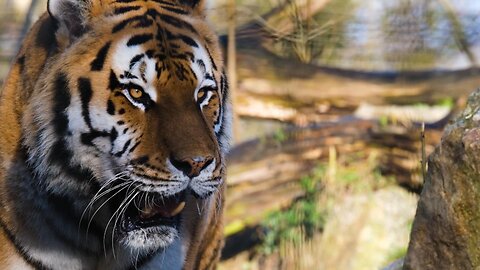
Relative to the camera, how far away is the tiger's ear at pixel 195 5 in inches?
109

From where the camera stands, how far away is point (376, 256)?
609cm

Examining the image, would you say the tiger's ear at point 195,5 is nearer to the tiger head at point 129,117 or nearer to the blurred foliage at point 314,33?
the tiger head at point 129,117

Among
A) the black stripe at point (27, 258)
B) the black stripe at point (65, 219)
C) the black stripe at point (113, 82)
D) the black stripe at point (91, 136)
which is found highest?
the black stripe at point (113, 82)

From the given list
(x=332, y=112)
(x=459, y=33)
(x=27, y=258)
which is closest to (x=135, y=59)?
(x=27, y=258)

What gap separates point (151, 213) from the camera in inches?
102

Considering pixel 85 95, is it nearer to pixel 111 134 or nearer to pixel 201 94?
pixel 111 134

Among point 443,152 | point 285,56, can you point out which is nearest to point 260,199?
point 285,56

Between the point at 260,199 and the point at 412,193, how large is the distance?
1137 mm

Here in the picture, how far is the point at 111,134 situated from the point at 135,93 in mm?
139

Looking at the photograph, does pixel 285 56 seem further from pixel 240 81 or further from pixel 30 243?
pixel 30 243

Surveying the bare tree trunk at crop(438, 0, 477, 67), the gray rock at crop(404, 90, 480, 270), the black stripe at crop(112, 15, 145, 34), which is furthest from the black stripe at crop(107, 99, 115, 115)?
the bare tree trunk at crop(438, 0, 477, 67)

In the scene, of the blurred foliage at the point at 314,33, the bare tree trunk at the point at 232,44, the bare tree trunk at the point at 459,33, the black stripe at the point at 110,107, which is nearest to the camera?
the black stripe at the point at 110,107

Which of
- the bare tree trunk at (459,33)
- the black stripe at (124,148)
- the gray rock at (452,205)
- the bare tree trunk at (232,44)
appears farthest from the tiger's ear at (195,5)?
the bare tree trunk at (459,33)

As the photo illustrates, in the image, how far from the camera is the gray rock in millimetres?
2592
